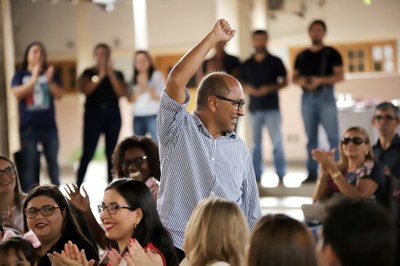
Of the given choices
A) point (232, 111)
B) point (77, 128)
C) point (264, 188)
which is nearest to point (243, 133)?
point (264, 188)

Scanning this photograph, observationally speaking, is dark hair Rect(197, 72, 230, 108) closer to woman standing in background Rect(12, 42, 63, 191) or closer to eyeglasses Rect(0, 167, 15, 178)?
eyeglasses Rect(0, 167, 15, 178)

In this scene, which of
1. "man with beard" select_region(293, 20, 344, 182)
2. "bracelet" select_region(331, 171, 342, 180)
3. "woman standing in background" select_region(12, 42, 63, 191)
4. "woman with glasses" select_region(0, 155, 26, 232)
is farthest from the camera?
"woman standing in background" select_region(12, 42, 63, 191)

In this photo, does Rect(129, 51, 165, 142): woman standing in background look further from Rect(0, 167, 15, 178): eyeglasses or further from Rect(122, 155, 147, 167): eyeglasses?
Rect(122, 155, 147, 167): eyeglasses

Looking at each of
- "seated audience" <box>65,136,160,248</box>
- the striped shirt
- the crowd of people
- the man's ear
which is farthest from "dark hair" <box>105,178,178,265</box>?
"seated audience" <box>65,136,160,248</box>

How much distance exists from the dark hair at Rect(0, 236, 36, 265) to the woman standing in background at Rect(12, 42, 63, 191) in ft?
16.2

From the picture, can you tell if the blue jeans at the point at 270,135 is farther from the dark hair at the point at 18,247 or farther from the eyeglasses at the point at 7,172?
the dark hair at the point at 18,247

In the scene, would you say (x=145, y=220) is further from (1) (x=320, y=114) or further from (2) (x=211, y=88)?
(1) (x=320, y=114)

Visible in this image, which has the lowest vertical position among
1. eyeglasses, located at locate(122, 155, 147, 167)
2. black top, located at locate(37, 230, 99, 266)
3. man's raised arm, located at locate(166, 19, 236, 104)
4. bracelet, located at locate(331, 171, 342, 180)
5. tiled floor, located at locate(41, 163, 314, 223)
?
tiled floor, located at locate(41, 163, 314, 223)

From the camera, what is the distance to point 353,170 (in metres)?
6.06

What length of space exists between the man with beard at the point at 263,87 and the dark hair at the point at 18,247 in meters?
5.40

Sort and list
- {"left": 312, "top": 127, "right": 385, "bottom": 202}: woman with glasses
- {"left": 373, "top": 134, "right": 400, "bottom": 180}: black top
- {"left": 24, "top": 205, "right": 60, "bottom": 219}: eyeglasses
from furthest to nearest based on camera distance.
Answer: {"left": 373, "top": 134, "right": 400, "bottom": 180}: black top → {"left": 312, "top": 127, "right": 385, "bottom": 202}: woman with glasses → {"left": 24, "top": 205, "right": 60, "bottom": 219}: eyeglasses

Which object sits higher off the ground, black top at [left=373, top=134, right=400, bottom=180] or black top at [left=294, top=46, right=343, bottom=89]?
black top at [left=294, top=46, right=343, bottom=89]

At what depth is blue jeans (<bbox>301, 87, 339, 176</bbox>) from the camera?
8891 mm

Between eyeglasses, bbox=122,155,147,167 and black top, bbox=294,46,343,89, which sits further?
black top, bbox=294,46,343,89
